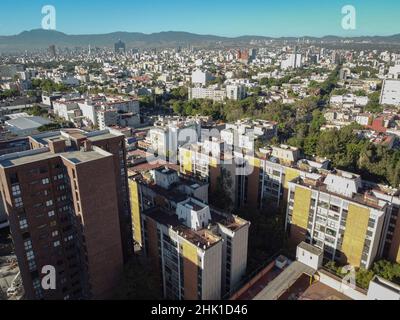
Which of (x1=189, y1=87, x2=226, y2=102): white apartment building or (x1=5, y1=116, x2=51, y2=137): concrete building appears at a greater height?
(x1=5, y1=116, x2=51, y2=137): concrete building

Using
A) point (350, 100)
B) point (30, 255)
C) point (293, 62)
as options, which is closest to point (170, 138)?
point (30, 255)

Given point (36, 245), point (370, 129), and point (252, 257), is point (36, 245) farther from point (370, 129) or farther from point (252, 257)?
point (370, 129)

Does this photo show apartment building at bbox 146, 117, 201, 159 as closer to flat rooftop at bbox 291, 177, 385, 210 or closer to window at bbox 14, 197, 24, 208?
flat rooftop at bbox 291, 177, 385, 210

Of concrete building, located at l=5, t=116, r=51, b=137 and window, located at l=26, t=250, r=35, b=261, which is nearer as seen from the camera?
window, located at l=26, t=250, r=35, b=261

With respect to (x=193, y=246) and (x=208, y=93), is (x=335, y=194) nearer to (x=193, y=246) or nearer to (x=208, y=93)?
(x=193, y=246)

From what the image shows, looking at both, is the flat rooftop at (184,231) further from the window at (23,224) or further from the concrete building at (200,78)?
the concrete building at (200,78)

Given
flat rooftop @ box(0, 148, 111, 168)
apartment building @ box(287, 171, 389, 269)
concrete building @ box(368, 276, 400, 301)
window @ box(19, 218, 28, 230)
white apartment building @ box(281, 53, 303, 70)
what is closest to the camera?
concrete building @ box(368, 276, 400, 301)

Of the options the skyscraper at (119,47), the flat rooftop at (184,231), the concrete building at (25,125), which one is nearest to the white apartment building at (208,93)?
the concrete building at (25,125)

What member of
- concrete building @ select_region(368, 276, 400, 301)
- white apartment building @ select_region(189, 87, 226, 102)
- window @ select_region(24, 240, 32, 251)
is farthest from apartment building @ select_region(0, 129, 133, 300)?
white apartment building @ select_region(189, 87, 226, 102)
